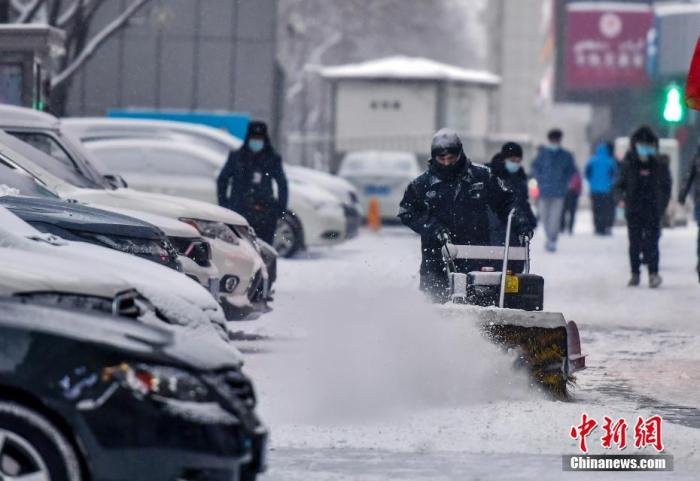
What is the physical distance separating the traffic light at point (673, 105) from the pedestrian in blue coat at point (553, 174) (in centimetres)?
231

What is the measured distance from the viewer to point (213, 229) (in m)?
12.9

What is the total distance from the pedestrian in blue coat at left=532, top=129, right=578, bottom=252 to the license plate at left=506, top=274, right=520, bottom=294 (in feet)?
48.4

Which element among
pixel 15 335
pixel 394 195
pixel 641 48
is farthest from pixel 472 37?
pixel 15 335

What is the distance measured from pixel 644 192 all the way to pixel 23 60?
6744 millimetres

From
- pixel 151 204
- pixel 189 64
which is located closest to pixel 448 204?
pixel 151 204

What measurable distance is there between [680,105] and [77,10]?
959 centimetres

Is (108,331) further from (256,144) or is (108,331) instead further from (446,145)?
(256,144)

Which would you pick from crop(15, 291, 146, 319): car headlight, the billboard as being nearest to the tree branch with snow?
the billboard

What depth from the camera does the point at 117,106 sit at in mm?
39750

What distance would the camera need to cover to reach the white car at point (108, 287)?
664cm

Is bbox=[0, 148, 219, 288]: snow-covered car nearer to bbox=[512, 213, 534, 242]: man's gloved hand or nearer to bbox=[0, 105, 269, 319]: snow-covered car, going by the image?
bbox=[0, 105, 269, 319]: snow-covered car

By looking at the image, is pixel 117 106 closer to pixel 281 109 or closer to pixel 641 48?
pixel 281 109

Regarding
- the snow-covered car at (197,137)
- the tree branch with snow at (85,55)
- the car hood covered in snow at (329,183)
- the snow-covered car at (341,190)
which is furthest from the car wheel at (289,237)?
the tree branch with snow at (85,55)

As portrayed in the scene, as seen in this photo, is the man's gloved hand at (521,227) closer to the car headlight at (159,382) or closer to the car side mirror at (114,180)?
the car side mirror at (114,180)
